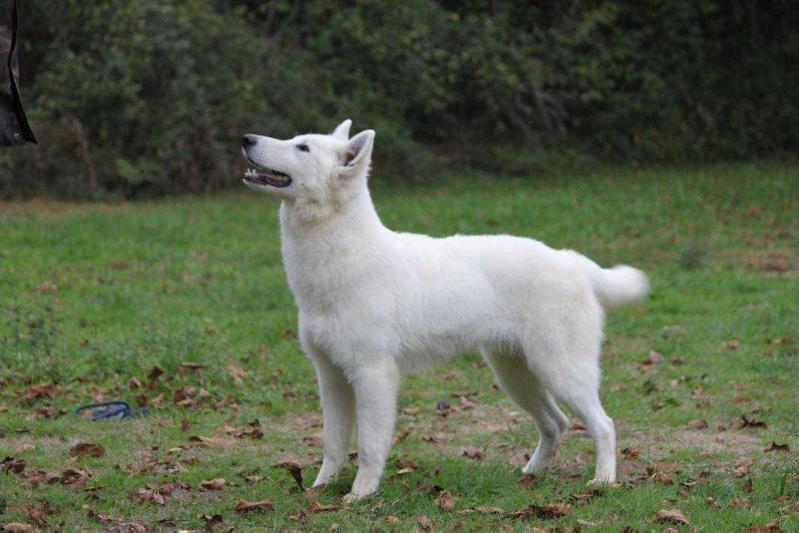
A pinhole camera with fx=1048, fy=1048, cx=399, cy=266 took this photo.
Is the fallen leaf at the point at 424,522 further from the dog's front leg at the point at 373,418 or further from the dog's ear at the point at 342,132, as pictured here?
the dog's ear at the point at 342,132

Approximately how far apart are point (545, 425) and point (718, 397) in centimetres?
206

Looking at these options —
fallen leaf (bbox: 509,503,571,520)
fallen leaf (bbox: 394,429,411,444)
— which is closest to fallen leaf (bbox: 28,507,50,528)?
fallen leaf (bbox: 509,503,571,520)

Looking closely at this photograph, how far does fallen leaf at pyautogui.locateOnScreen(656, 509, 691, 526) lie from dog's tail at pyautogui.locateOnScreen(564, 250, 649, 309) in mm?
1415

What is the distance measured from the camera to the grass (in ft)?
16.7

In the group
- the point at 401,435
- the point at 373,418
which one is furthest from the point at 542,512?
the point at 401,435

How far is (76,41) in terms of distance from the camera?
15734mm

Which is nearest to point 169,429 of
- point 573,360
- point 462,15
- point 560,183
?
point 573,360

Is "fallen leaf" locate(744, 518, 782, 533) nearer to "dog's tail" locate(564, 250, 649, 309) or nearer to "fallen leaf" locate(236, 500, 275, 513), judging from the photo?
"dog's tail" locate(564, 250, 649, 309)

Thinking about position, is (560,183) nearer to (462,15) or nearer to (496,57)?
(496,57)

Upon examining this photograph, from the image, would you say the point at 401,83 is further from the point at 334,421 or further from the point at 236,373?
the point at 334,421

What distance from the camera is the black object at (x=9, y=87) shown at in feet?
15.2

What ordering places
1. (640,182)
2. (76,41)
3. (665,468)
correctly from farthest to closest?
1. (640,182)
2. (76,41)
3. (665,468)

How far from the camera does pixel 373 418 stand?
528cm

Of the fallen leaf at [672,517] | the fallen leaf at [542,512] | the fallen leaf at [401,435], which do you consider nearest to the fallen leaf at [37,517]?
the fallen leaf at [542,512]
